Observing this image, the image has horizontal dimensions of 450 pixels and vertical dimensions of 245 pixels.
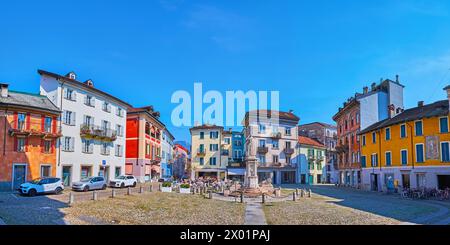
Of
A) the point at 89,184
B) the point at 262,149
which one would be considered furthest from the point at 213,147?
the point at 89,184

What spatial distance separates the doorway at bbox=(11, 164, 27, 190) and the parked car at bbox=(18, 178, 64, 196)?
5351 millimetres

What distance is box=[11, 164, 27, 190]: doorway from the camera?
31016 millimetres

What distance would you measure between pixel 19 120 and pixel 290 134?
49.8 meters

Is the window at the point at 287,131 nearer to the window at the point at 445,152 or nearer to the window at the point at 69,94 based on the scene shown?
the window at the point at 445,152

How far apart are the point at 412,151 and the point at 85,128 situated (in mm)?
36753

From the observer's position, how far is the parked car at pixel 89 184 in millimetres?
31134

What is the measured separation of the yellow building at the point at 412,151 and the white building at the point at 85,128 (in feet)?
114

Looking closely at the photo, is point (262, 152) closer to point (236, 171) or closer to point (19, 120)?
point (236, 171)

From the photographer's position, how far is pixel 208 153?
66.1m

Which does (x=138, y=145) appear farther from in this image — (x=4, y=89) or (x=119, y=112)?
(x=4, y=89)

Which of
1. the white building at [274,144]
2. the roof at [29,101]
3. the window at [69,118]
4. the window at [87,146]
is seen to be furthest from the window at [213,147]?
the roof at [29,101]

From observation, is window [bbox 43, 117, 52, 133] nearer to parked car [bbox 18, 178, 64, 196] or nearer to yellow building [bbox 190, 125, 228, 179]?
parked car [bbox 18, 178, 64, 196]

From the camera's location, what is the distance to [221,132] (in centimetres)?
6662

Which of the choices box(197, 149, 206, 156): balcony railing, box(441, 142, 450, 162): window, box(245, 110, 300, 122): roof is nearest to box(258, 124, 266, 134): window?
box(245, 110, 300, 122): roof
